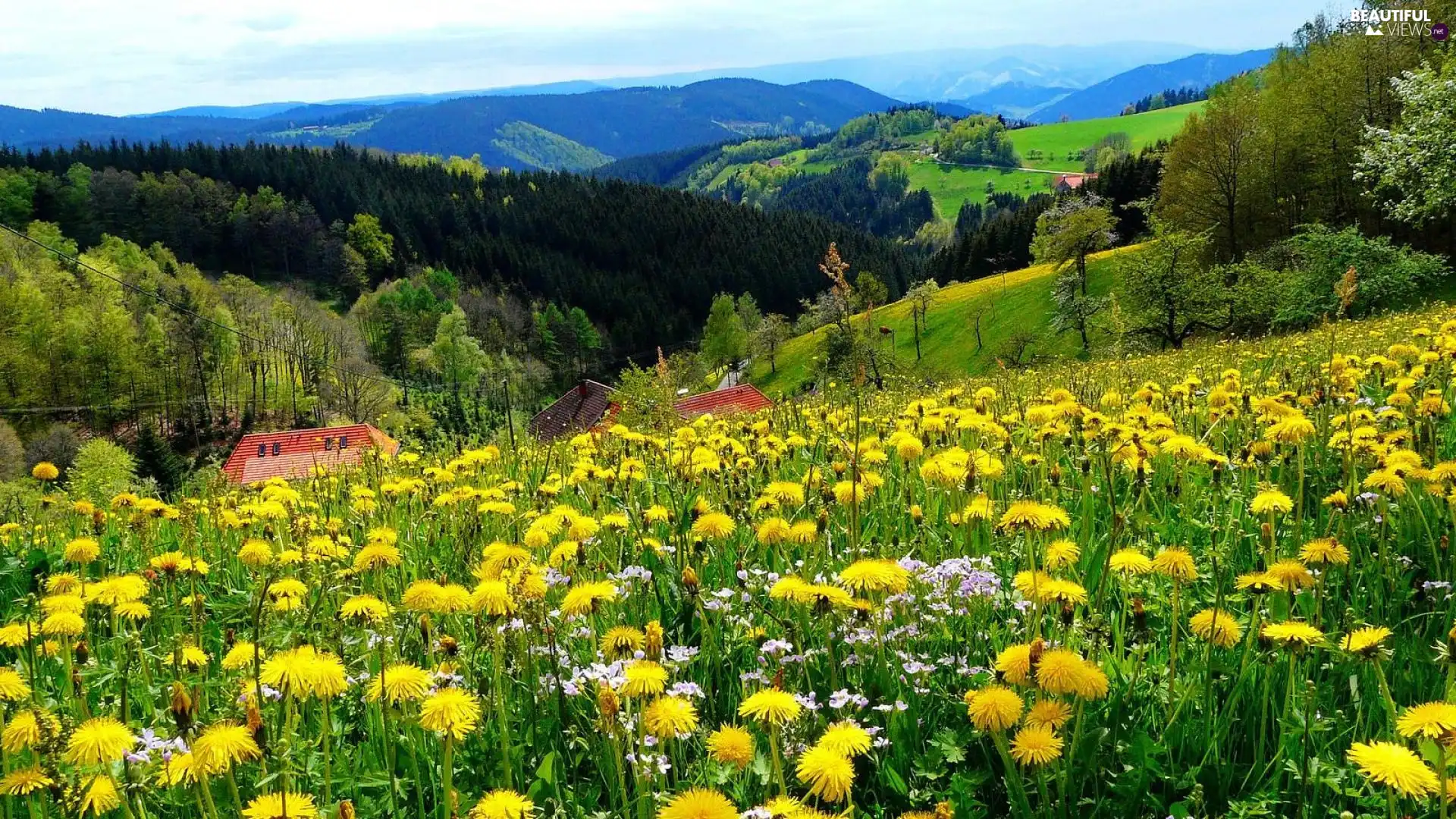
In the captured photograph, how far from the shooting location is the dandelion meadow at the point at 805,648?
1754 mm

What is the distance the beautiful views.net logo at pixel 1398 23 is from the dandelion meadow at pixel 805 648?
44.4 meters

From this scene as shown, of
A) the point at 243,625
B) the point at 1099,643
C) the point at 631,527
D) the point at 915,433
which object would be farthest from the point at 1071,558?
the point at 243,625

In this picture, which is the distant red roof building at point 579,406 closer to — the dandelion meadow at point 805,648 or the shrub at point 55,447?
the shrub at point 55,447

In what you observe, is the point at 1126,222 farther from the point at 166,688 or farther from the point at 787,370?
the point at 166,688

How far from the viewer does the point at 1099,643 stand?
92.0 inches

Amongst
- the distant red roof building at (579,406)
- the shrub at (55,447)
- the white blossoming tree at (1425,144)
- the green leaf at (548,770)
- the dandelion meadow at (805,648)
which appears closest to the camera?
the dandelion meadow at (805,648)

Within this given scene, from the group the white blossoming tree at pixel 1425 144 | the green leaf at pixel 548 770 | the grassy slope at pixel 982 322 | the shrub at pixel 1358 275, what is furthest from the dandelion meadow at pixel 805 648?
the grassy slope at pixel 982 322

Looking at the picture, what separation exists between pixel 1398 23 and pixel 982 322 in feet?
101

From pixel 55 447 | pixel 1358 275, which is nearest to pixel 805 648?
pixel 1358 275

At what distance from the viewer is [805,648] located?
97.0 inches

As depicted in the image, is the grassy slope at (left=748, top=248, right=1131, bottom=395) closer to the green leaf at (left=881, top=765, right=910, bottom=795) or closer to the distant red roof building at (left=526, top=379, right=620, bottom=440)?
the distant red roof building at (left=526, top=379, right=620, bottom=440)

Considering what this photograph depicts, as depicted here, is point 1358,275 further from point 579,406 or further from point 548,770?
point 579,406

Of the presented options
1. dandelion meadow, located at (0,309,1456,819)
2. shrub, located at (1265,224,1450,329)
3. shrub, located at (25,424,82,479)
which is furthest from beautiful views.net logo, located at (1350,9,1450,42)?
shrub, located at (25,424,82,479)

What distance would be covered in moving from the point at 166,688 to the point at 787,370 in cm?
8070
